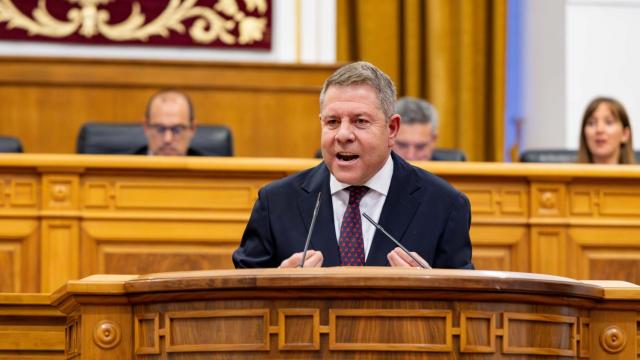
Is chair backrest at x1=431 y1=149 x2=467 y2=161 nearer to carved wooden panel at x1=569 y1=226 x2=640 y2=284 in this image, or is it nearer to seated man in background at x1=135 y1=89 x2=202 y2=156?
carved wooden panel at x1=569 y1=226 x2=640 y2=284

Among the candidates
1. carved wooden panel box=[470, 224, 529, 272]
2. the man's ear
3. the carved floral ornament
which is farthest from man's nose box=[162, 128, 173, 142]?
the man's ear

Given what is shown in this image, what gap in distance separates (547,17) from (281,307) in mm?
5609

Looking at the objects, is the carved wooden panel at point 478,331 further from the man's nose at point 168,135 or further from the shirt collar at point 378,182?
the man's nose at point 168,135

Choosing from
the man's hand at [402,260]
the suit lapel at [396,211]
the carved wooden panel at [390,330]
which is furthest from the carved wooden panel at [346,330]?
the suit lapel at [396,211]

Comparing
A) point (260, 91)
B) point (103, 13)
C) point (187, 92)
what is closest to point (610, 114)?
point (260, 91)

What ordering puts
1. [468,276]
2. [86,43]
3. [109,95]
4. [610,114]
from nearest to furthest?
[468,276], [610,114], [109,95], [86,43]

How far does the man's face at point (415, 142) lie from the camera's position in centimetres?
517

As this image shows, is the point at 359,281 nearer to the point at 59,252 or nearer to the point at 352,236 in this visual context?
the point at 352,236

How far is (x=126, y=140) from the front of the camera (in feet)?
17.7

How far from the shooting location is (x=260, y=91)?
6.07 metres

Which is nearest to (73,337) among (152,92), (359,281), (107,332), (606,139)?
(107,332)

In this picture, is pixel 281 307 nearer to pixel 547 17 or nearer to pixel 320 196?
pixel 320 196

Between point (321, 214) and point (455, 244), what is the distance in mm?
368

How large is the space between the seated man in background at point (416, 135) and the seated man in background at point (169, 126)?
3.12 feet
